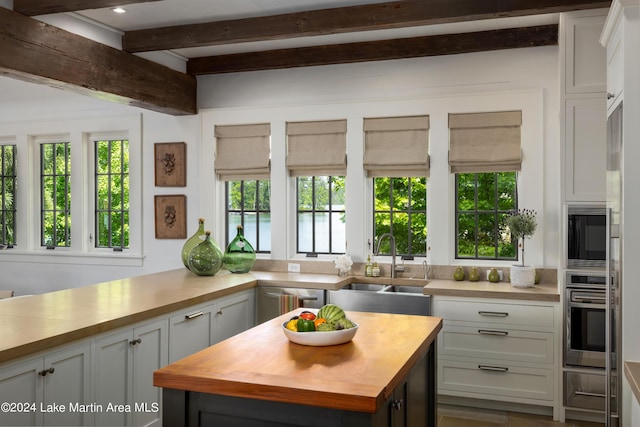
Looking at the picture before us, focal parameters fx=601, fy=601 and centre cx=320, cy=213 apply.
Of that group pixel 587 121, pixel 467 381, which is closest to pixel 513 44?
pixel 587 121

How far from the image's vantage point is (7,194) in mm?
6559

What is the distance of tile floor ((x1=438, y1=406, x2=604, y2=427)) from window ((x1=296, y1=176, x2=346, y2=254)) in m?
1.66

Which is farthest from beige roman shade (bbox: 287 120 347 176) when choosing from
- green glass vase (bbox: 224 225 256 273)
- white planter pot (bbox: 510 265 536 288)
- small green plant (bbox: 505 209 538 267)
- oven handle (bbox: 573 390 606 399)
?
oven handle (bbox: 573 390 606 399)

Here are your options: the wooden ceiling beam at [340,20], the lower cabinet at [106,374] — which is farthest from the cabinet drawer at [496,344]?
the wooden ceiling beam at [340,20]

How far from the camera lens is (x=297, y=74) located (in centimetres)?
531

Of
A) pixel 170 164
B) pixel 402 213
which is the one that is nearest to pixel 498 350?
pixel 402 213

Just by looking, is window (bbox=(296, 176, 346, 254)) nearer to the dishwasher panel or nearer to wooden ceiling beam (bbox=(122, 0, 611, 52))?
the dishwasher panel

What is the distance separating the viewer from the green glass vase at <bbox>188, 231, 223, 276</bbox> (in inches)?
191

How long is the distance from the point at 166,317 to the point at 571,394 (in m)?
2.76

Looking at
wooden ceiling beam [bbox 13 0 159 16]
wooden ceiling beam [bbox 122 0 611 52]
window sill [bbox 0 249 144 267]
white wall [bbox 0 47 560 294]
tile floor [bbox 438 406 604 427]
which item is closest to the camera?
wooden ceiling beam [bbox 13 0 159 16]

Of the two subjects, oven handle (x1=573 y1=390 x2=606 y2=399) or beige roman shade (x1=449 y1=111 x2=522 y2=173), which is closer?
oven handle (x1=573 y1=390 x2=606 y2=399)

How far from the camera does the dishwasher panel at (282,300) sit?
4684 millimetres

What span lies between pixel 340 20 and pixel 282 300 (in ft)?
7.00

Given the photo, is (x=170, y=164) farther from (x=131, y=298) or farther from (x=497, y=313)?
(x=497, y=313)
